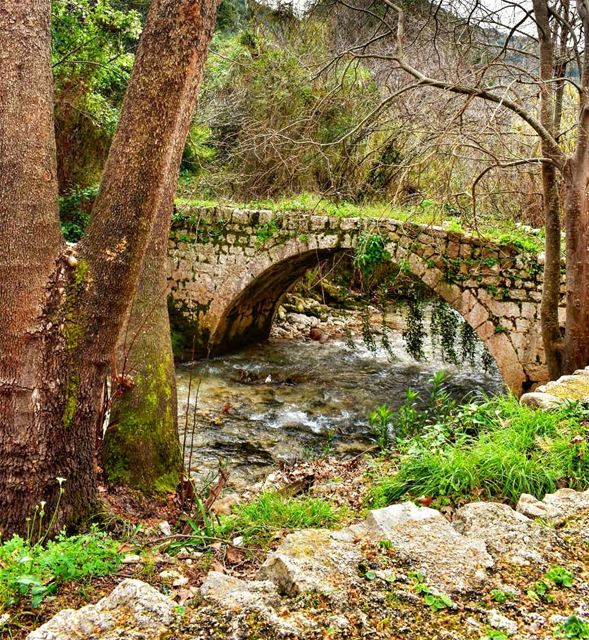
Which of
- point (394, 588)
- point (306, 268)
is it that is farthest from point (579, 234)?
point (306, 268)

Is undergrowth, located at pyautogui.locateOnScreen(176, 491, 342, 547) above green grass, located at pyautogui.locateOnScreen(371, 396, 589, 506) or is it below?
below

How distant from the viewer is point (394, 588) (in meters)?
1.63

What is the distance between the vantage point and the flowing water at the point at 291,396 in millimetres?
6121

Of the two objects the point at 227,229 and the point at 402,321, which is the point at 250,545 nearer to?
the point at 227,229

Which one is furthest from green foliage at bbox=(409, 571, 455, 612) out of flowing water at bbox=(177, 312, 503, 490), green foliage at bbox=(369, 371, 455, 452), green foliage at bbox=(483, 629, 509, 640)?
flowing water at bbox=(177, 312, 503, 490)

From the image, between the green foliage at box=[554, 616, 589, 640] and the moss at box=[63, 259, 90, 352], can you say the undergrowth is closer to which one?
the moss at box=[63, 259, 90, 352]

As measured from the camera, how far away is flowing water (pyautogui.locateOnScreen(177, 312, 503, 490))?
6121mm

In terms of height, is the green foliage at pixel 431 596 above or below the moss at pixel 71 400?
below

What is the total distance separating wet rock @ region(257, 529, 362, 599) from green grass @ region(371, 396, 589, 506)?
1.05m

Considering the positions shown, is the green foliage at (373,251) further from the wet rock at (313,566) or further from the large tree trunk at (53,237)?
the wet rock at (313,566)

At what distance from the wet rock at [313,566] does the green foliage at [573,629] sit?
0.53 m

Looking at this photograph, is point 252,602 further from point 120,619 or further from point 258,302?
point 258,302

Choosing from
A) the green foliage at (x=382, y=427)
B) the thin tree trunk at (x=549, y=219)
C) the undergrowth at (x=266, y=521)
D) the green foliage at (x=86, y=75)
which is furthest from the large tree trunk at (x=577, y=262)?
the green foliage at (x=86, y=75)

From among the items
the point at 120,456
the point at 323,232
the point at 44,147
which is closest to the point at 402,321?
the point at 323,232
